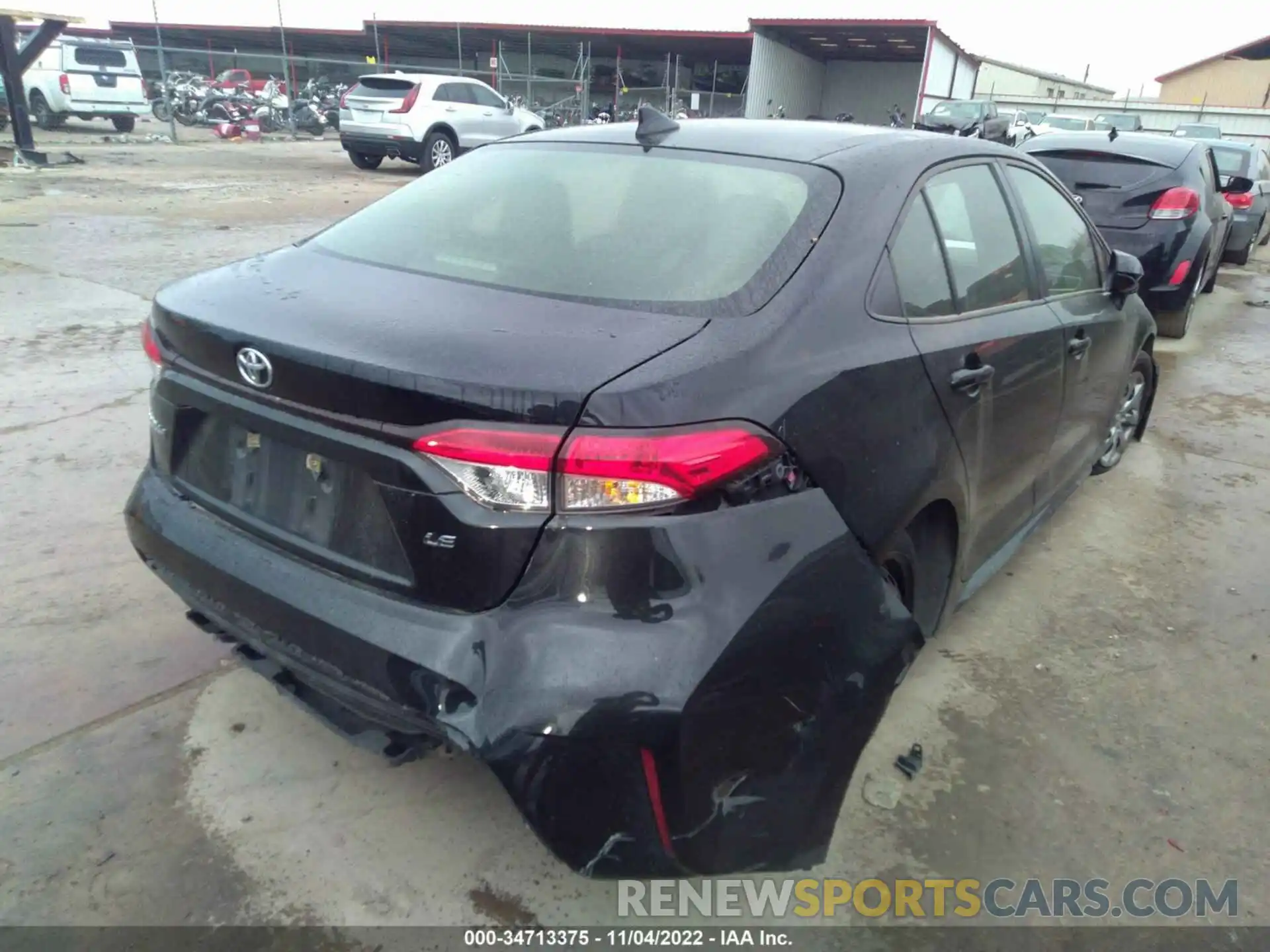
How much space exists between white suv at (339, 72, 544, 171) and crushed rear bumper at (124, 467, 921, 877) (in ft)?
50.4

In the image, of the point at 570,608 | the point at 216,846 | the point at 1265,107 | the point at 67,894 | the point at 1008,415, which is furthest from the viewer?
the point at 1265,107

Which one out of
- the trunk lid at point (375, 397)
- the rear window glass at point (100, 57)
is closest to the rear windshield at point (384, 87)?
the rear window glass at point (100, 57)

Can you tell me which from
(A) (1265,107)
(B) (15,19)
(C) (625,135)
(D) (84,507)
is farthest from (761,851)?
(A) (1265,107)

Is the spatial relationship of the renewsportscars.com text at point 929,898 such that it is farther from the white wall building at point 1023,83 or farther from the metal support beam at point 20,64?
the white wall building at point 1023,83

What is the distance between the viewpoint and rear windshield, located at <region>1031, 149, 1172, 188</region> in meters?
6.95

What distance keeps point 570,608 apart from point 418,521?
337mm

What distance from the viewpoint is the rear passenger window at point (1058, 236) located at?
3.10 m

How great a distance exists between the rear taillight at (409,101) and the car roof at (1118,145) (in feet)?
36.9

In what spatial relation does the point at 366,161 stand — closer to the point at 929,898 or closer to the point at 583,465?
the point at 583,465

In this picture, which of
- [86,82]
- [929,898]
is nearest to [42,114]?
[86,82]

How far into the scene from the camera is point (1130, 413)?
4.66m

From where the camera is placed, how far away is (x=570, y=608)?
1.65 m

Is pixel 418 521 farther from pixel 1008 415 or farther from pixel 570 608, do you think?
pixel 1008 415

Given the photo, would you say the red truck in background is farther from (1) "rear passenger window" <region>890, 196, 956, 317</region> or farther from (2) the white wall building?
(2) the white wall building
